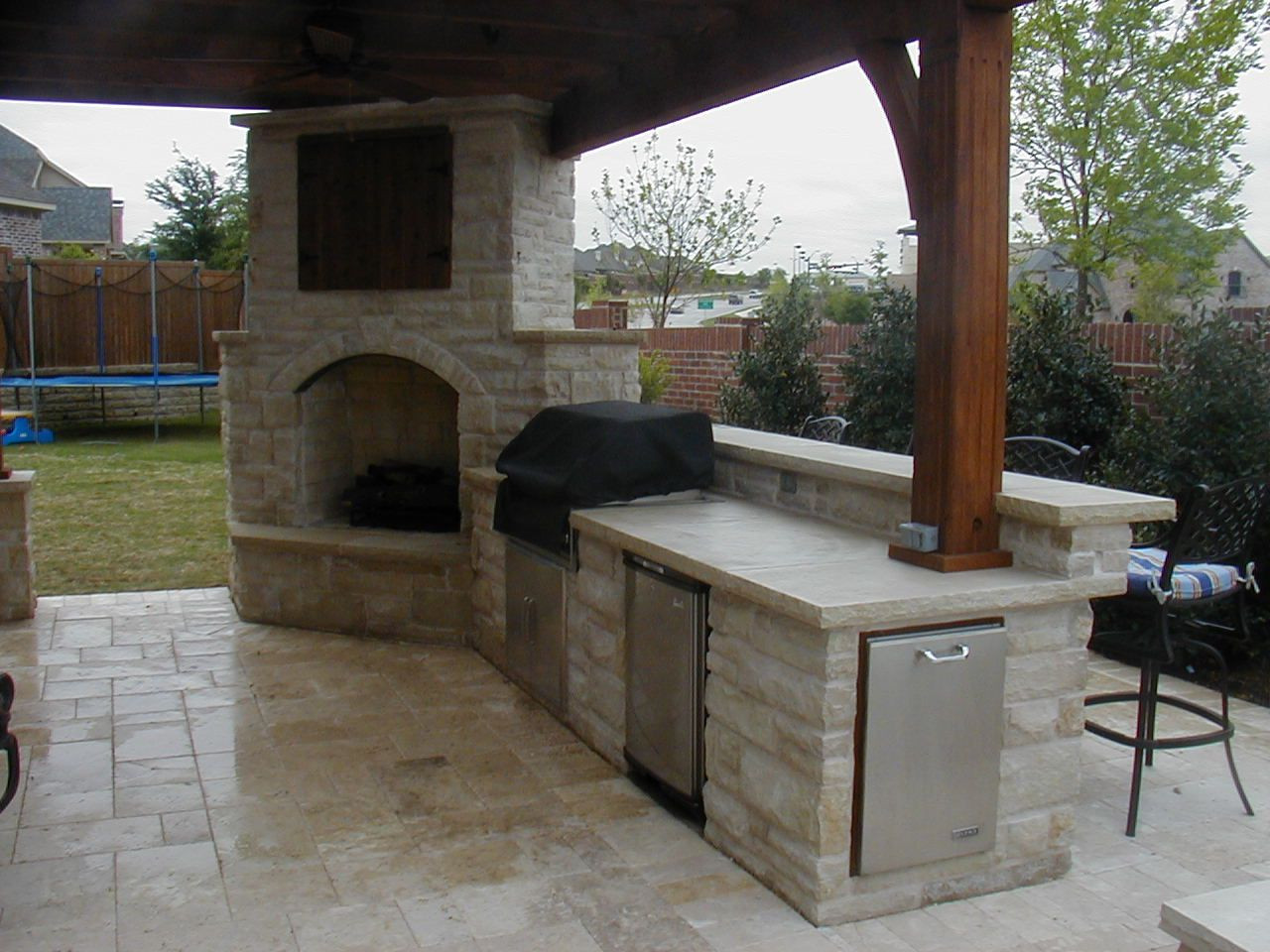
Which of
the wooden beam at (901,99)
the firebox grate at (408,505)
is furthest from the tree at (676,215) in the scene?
the wooden beam at (901,99)

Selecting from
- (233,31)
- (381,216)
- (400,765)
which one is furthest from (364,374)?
(400,765)

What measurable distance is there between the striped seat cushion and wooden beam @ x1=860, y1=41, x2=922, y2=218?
4.90 ft

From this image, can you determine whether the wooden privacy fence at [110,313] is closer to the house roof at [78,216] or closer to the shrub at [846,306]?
the shrub at [846,306]

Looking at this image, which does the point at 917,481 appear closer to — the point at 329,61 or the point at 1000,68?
the point at 1000,68

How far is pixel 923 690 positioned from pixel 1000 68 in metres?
1.89

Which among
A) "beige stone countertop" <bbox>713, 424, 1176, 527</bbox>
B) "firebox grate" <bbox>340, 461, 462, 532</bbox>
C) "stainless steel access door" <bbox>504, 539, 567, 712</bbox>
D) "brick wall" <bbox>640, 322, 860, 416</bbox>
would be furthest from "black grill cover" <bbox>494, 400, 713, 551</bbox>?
"brick wall" <bbox>640, 322, 860, 416</bbox>

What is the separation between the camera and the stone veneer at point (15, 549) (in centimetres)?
685

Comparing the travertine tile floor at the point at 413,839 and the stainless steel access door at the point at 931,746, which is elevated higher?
the stainless steel access door at the point at 931,746

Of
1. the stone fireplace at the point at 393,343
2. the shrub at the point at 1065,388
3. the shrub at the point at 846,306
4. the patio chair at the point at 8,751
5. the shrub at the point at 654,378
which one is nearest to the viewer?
the patio chair at the point at 8,751

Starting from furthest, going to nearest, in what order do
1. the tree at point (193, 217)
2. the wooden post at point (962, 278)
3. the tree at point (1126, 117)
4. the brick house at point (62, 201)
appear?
the brick house at point (62, 201) → the tree at point (193, 217) → the tree at point (1126, 117) → the wooden post at point (962, 278)

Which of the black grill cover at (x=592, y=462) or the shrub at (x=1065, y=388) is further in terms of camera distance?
the shrub at (x=1065, y=388)

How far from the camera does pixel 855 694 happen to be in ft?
10.8

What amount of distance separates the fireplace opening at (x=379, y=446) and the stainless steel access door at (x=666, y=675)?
2.81 meters

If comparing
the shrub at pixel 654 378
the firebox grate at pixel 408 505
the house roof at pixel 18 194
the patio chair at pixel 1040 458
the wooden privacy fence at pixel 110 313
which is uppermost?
the house roof at pixel 18 194
